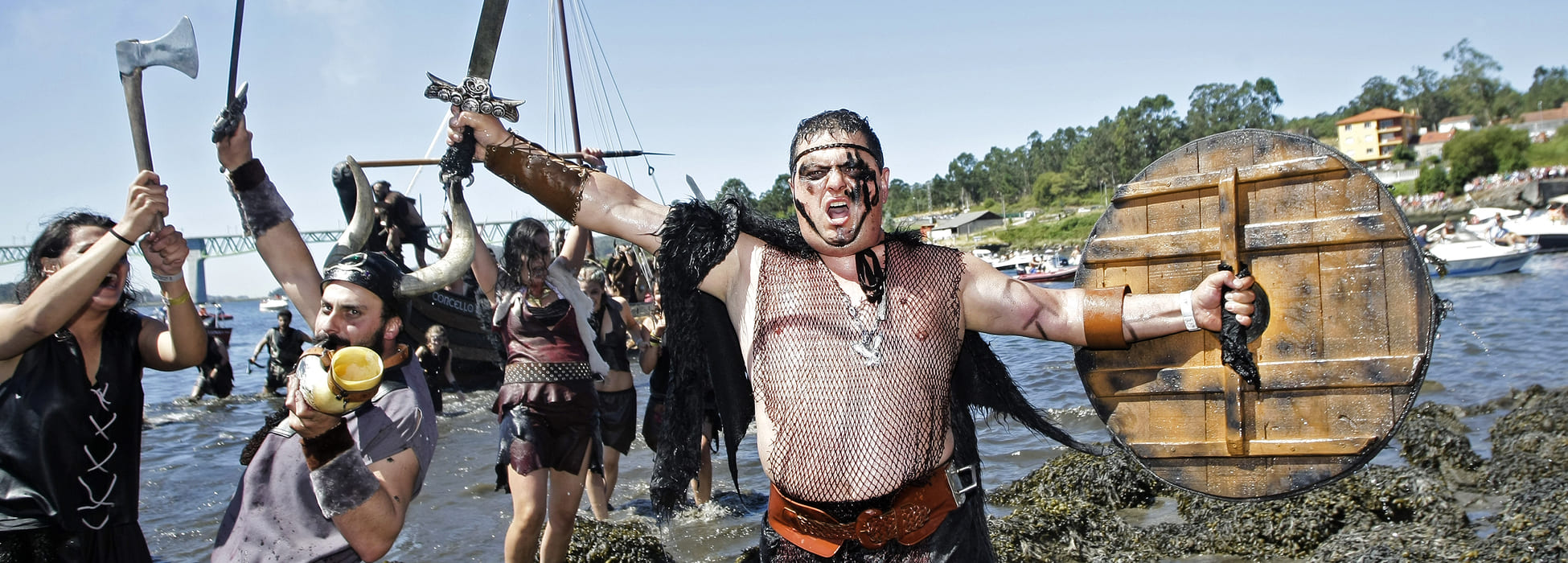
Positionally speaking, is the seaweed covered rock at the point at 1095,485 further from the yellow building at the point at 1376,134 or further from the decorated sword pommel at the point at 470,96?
the yellow building at the point at 1376,134

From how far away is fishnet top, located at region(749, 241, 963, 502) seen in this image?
8.83ft

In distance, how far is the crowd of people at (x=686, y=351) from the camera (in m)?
2.62

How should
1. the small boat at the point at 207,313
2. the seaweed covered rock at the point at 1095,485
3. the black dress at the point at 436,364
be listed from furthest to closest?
1. the small boat at the point at 207,313
2. the black dress at the point at 436,364
3. the seaweed covered rock at the point at 1095,485

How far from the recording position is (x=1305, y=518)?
552cm

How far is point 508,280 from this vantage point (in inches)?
204

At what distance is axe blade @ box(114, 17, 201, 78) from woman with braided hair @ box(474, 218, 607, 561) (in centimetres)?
195

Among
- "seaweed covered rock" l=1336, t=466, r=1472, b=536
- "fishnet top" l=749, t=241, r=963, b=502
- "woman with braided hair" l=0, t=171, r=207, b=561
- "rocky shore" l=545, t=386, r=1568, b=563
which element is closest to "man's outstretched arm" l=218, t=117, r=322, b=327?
"woman with braided hair" l=0, t=171, r=207, b=561

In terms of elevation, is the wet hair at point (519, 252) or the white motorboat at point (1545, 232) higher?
the wet hair at point (519, 252)

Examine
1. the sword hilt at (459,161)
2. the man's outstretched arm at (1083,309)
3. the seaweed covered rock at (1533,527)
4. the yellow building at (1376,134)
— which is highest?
the yellow building at (1376,134)

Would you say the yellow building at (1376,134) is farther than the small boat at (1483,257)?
Yes

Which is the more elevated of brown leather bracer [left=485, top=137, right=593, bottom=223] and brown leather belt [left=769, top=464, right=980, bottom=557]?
brown leather bracer [left=485, top=137, right=593, bottom=223]

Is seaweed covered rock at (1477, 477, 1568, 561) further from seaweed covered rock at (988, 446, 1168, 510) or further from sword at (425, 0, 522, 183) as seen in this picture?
sword at (425, 0, 522, 183)

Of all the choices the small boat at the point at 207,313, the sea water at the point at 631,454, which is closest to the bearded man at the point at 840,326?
the sea water at the point at 631,454

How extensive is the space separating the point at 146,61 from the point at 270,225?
0.58 meters
